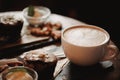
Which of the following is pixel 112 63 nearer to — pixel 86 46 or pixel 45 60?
pixel 86 46

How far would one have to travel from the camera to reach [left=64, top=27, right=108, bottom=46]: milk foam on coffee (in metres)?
1.21

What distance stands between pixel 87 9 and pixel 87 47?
1.78 metres

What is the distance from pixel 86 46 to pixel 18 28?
0.41 m

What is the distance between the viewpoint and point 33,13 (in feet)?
5.06

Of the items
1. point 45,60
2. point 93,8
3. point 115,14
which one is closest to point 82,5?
point 93,8

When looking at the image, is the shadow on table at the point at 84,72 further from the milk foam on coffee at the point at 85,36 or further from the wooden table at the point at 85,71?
the milk foam on coffee at the point at 85,36

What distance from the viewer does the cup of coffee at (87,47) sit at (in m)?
1.18

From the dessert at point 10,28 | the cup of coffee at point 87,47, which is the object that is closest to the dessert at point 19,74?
the cup of coffee at point 87,47

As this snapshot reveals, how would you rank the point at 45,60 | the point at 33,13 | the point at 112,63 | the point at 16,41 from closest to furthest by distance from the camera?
the point at 45,60, the point at 112,63, the point at 16,41, the point at 33,13

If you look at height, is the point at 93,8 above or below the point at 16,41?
below

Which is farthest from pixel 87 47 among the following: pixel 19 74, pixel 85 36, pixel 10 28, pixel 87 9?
pixel 87 9

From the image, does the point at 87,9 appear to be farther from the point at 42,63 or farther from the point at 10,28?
the point at 42,63

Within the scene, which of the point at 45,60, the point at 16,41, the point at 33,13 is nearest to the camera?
the point at 45,60

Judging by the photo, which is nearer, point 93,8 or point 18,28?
point 18,28
